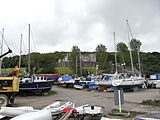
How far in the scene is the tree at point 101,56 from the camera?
61031 mm

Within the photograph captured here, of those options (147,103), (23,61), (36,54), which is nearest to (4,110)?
(147,103)

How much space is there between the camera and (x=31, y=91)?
23875mm

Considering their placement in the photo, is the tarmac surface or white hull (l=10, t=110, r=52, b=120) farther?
the tarmac surface

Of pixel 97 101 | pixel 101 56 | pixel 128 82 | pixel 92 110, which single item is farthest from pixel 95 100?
pixel 101 56

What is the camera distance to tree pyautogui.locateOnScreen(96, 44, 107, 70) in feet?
200

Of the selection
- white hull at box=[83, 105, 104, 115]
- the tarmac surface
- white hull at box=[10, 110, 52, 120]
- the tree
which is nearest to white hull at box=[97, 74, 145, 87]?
the tarmac surface

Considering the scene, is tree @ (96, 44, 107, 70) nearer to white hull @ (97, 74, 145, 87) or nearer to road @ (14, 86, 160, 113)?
white hull @ (97, 74, 145, 87)

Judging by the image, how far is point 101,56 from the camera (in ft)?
210

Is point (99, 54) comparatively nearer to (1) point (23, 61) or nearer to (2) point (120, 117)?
(1) point (23, 61)

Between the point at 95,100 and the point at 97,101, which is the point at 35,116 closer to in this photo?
the point at 97,101

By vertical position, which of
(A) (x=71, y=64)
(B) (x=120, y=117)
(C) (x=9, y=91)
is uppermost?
(A) (x=71, y=64)

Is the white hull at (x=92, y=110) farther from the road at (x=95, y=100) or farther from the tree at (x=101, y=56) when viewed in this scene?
the tree at (x=101, y=56)

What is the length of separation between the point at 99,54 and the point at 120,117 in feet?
176

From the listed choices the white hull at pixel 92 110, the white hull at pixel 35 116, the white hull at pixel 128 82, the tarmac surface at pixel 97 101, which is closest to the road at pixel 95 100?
the tarmac surface at pixel 97 101
